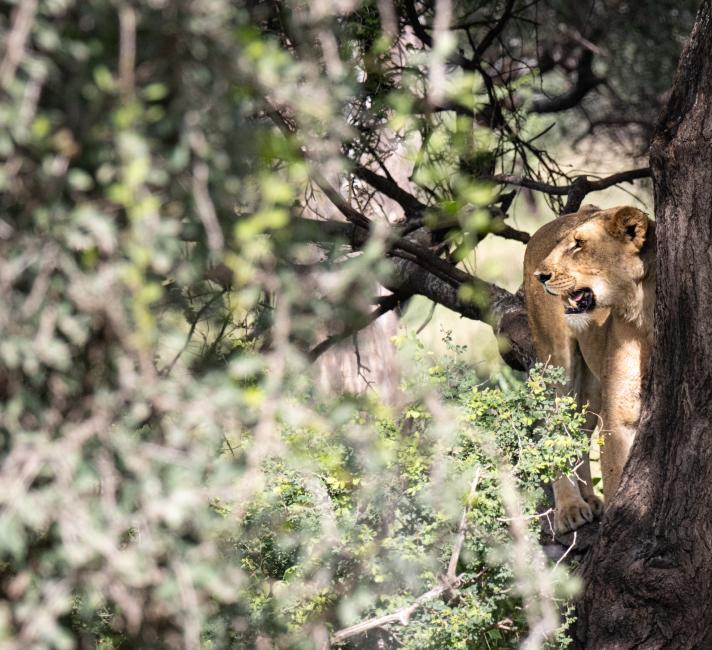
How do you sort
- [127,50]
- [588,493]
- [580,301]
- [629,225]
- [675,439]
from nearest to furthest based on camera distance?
[127,50] < [675,439] < [629,225] < [580,301] < [588,493]

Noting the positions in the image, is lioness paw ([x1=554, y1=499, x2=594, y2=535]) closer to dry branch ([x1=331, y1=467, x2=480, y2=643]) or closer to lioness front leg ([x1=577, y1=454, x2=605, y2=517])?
lioness front leg ([x1=577, y1=454, x2=605, y2=517])

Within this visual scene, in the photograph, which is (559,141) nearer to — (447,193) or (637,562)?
(447,193)

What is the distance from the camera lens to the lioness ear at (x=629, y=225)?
167 inches

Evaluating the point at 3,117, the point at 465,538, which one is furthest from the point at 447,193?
the point at 3,117

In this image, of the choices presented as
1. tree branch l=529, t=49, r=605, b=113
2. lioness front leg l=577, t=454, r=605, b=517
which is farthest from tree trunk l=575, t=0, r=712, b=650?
tree branch l=529, t=49, r=605, b=113

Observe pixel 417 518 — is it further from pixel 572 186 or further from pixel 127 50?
pixel 127 50

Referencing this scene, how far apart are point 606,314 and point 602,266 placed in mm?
208

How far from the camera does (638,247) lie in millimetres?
4316

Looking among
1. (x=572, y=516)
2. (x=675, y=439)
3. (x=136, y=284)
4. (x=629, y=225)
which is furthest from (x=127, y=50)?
(x=572, y=516)

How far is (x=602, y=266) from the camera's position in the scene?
438 cm

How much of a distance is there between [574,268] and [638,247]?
260 millimetres

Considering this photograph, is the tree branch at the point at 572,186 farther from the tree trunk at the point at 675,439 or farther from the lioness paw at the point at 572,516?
the tree trunk at the point at 675,439

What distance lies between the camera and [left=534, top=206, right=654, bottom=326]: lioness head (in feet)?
14.1

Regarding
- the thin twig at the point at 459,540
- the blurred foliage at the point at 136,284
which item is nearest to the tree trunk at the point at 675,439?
the thin twig at the point at 459,540
